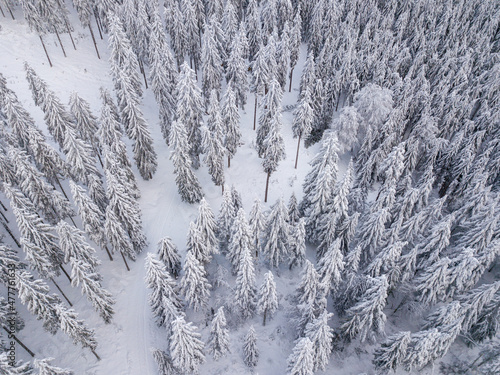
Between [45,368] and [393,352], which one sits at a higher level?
[45,368]

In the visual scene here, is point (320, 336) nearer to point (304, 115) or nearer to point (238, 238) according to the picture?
point (238, 238)

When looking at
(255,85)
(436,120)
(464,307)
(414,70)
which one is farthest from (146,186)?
(414,70)

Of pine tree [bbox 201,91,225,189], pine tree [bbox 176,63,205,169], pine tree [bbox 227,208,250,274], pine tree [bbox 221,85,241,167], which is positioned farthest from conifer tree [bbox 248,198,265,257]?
pine tree [bbox 221,85,241,167]

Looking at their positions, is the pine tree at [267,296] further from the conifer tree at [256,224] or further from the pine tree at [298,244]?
the pine tree at [298,244]

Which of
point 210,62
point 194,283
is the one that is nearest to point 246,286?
point 194,283

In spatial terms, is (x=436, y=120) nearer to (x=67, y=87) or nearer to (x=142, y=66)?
(x=142, y=66)

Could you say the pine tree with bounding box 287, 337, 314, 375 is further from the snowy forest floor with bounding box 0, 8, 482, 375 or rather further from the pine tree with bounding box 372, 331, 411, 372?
the pine tree with bounding box 372, 331, 411, 372

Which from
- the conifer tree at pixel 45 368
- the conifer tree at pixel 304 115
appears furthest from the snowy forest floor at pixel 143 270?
the conifer tree at pixel 304 115
